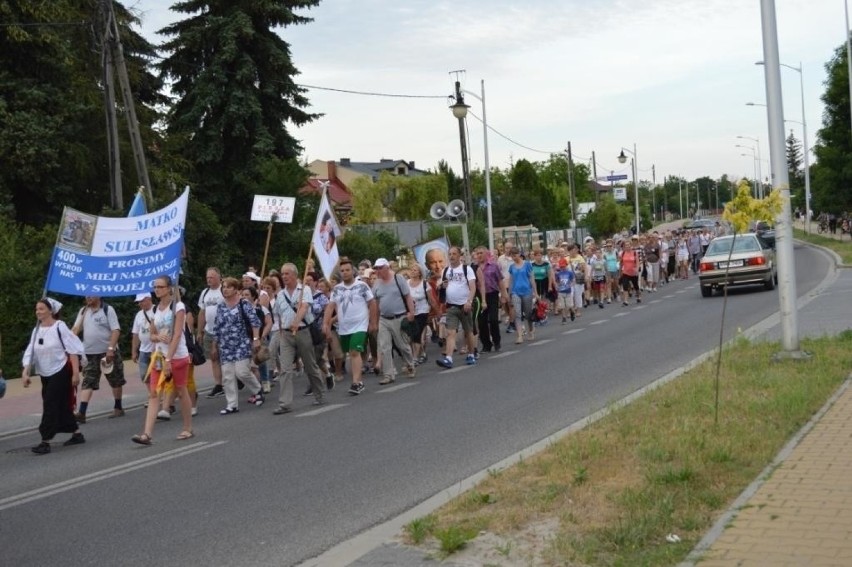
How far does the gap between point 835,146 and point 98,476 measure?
68.8 metres

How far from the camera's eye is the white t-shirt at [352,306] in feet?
45.8

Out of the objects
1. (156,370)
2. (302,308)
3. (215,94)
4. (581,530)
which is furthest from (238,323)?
(215,94)

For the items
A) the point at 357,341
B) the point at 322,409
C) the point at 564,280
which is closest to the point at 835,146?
the point at 564,280

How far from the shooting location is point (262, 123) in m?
38.0

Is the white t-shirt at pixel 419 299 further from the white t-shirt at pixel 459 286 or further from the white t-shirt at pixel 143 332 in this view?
the white t-shirt at pixel 143 332

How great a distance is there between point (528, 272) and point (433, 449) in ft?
35.6

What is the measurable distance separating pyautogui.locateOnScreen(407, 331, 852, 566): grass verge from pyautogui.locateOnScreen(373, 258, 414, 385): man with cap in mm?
5280

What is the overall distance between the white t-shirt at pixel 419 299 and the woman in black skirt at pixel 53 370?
6.92 m

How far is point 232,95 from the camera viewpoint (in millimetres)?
37250

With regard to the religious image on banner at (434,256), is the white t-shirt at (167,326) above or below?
below

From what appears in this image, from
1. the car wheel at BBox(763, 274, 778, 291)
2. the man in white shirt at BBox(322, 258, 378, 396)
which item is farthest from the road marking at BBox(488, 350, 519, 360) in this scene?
the car wheel at BBox(763, 274, 778, 291)

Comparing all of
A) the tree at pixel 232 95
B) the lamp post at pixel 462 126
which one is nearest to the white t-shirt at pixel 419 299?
the lamp post at pixel 462 126

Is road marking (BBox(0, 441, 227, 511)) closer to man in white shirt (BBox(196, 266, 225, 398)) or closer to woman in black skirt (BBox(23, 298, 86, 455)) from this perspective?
woman in black skirt (BBox(23, 298, 86, 455))

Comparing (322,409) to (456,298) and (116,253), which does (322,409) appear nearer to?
(116,253)
